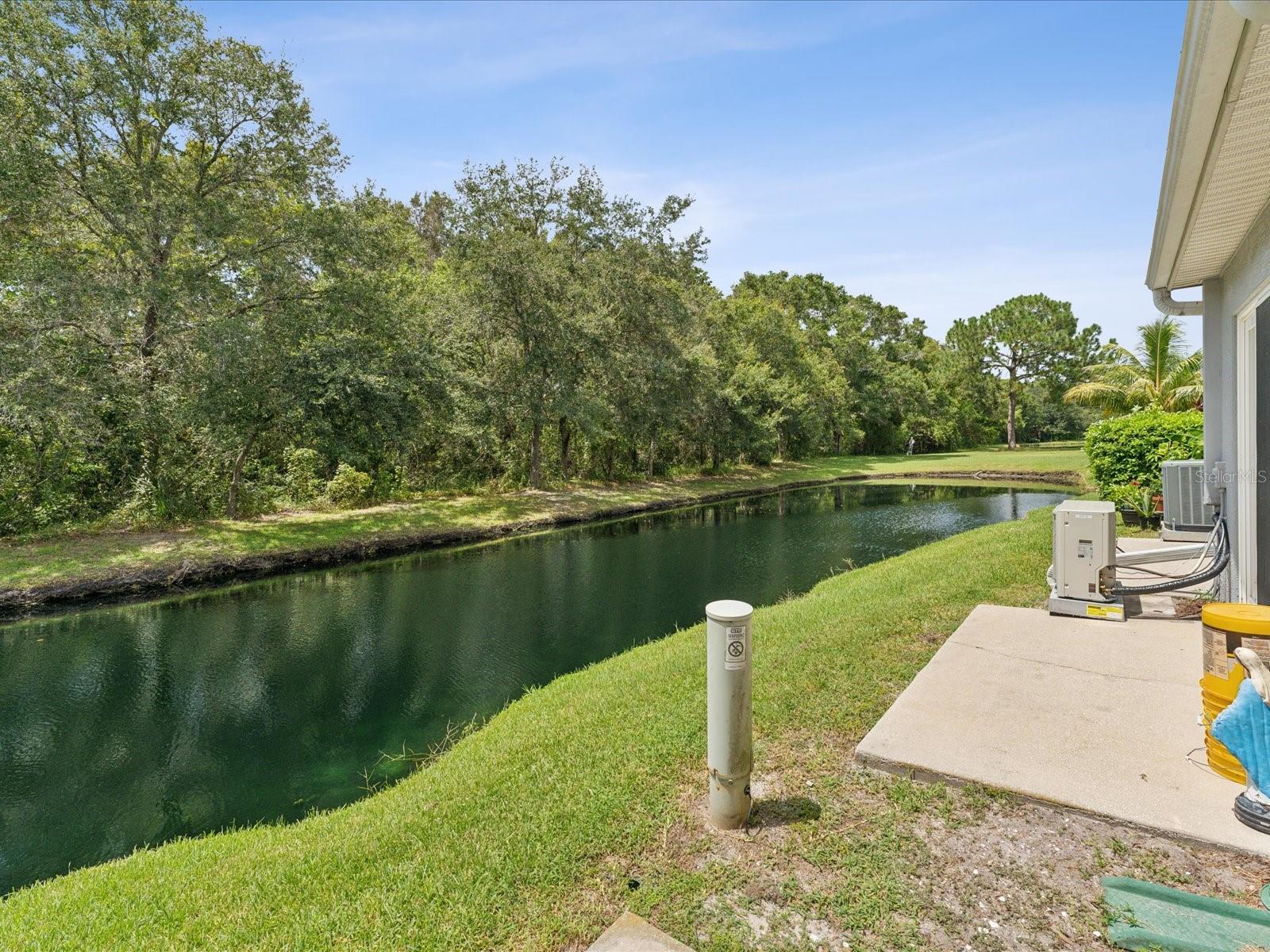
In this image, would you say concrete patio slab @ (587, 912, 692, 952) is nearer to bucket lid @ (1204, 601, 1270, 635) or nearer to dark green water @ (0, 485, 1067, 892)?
bucket lid @ (1204, 601, 1270, 635)

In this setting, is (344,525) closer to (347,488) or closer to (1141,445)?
(347,488)

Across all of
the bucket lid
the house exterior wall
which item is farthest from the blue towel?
the house exterior wall

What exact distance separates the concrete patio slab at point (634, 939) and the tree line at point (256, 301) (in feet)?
45.0

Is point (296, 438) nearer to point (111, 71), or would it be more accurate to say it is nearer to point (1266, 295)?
point (111, 71)

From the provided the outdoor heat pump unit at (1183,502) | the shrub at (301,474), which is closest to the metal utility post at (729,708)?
the outdoor heat pump unit at (1183,502)

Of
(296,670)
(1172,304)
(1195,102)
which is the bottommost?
(296,670)

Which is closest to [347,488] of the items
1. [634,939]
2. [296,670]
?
[296,670]

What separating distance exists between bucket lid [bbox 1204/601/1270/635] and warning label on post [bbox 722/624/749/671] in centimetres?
215

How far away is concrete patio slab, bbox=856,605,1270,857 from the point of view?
8.63ft

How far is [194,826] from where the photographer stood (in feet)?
14.3

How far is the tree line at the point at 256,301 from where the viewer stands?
38.7 feet

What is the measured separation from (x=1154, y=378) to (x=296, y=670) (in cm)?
1958

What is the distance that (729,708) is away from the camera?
8.64ft
